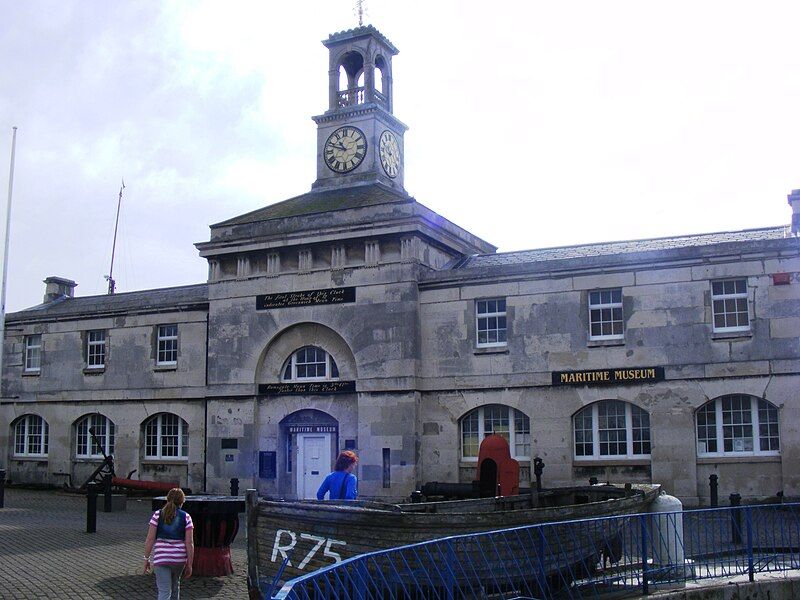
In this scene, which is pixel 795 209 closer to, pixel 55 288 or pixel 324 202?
pixel 324 202

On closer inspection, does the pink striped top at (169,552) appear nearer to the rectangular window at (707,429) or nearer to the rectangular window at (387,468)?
the rectangular window at (387,468)

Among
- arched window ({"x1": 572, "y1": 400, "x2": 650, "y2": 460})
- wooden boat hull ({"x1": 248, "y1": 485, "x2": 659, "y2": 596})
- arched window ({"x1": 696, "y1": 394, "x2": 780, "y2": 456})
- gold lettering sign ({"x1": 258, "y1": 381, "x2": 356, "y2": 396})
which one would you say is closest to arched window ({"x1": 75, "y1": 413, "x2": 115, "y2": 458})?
gold lettering sign ({"x1": 258, "y1": 381, "x2": 356, "y2": 396})

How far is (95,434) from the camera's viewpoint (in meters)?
34.1

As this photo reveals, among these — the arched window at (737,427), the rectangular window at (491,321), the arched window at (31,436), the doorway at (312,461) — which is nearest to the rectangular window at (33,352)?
the arched window at (31,436)

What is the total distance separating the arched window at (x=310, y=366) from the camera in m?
29.2

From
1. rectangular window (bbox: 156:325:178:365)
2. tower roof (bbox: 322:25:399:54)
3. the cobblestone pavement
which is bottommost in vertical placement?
the cobblestone pavement

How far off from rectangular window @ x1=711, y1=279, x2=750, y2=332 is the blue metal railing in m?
9.74

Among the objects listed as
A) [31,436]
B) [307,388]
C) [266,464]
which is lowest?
[266,464]

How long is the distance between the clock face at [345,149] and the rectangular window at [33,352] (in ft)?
46.2

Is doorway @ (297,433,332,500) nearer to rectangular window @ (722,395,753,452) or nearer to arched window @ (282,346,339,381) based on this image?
arched window @ (282,346,339,381)

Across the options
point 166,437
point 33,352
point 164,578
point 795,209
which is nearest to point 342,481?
point 164,578

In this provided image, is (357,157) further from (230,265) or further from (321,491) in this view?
(321,491)

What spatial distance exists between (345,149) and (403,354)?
9.74 meters

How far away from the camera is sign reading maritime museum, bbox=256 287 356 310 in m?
28.9
